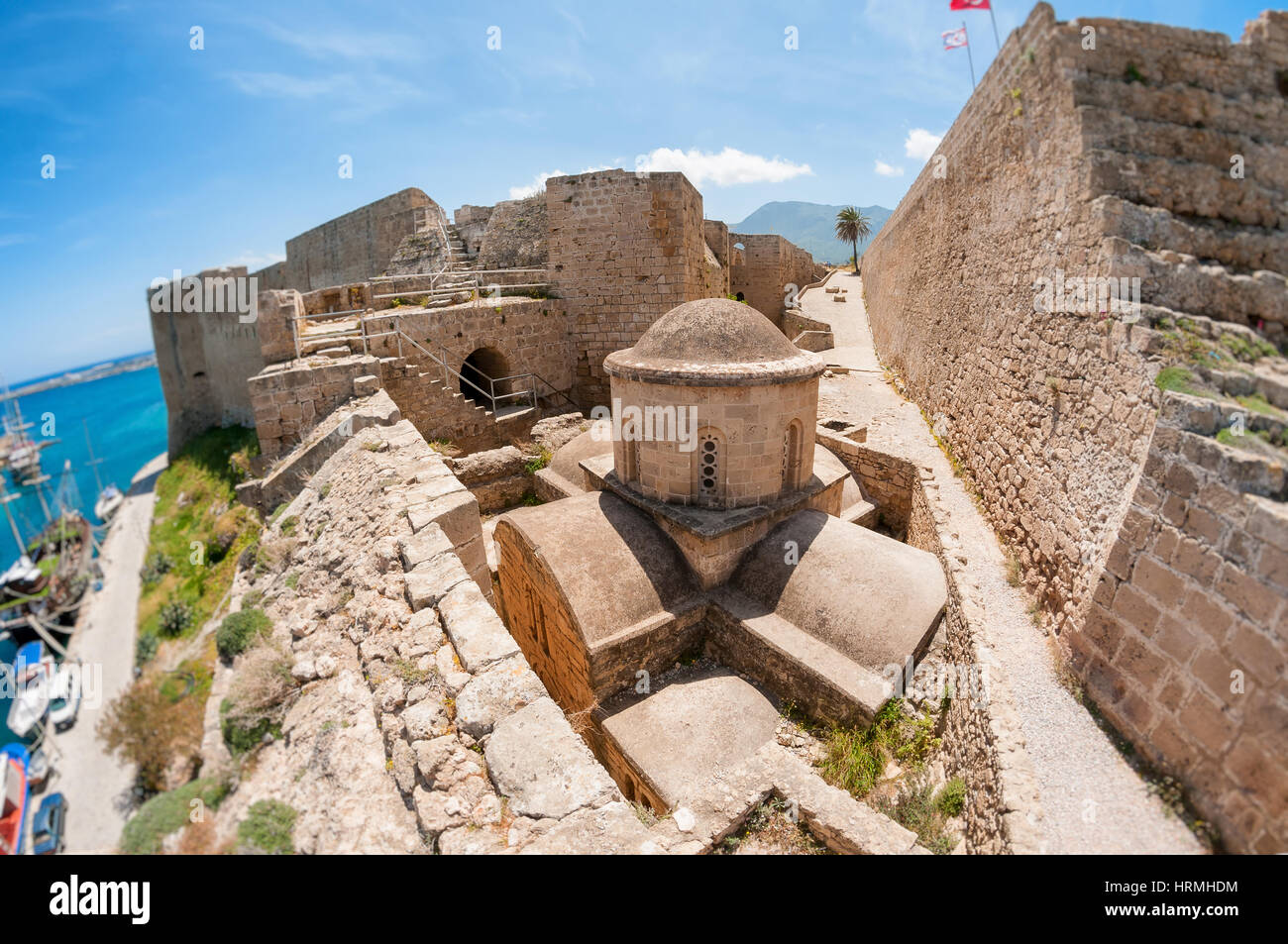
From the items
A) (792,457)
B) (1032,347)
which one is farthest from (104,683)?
(1032,347)

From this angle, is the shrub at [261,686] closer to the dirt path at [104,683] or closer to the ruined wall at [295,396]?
the dirt path at [104,683]

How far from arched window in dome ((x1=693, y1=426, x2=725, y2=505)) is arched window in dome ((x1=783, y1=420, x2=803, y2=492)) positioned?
102 centimetres

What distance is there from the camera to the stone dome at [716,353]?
6648 mm

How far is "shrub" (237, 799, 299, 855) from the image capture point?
2.68m

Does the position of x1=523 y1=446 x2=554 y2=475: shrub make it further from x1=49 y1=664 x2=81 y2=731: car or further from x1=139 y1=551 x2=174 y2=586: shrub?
x1=49 y1=664 x2=81 y2=731: car

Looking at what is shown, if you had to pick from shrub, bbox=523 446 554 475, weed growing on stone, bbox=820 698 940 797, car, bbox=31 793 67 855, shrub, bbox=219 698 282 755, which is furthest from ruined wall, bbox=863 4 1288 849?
→ shrub, bbox=523 446 554 475

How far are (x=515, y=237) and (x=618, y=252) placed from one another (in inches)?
215

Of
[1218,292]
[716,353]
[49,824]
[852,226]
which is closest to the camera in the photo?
[49,824]

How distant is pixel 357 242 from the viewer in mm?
23625

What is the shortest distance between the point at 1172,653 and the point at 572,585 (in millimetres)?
5450

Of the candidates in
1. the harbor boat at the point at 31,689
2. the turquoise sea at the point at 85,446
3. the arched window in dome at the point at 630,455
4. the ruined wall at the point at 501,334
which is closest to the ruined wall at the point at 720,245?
the ruined wall at the point at 501,334

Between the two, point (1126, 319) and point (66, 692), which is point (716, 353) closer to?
point (1126, 319)

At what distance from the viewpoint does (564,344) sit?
15203 millimetres

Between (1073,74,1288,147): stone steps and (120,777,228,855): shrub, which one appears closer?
(120,777,228,855): shrub
